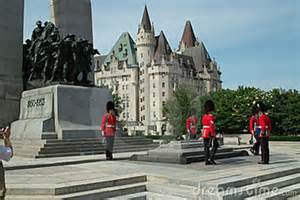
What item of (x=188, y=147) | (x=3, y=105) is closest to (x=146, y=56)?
(x=3, y=105)

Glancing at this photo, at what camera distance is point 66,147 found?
1354 cm

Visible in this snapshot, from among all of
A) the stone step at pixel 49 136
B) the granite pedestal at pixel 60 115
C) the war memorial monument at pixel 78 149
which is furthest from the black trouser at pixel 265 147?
the stone step at pixel 49 136

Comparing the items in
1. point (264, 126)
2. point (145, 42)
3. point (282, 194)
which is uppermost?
point (145, 42)

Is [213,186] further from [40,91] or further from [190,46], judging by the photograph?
[190,46]

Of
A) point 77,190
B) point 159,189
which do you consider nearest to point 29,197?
point 77,190

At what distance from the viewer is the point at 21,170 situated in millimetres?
8883

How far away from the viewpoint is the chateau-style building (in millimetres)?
100750

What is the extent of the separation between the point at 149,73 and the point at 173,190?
319 ft

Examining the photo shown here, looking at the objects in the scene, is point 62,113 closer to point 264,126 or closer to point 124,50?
point 264,126

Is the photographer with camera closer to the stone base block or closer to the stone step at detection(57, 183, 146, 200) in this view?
the stone step at detection(57, 183, 146, 200)

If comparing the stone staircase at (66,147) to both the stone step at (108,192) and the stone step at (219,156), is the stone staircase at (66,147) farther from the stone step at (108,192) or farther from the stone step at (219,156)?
the stone step at (108,192)

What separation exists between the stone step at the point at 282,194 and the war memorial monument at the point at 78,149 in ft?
0.06

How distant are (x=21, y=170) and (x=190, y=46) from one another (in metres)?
117

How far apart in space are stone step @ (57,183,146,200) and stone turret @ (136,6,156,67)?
100 m
